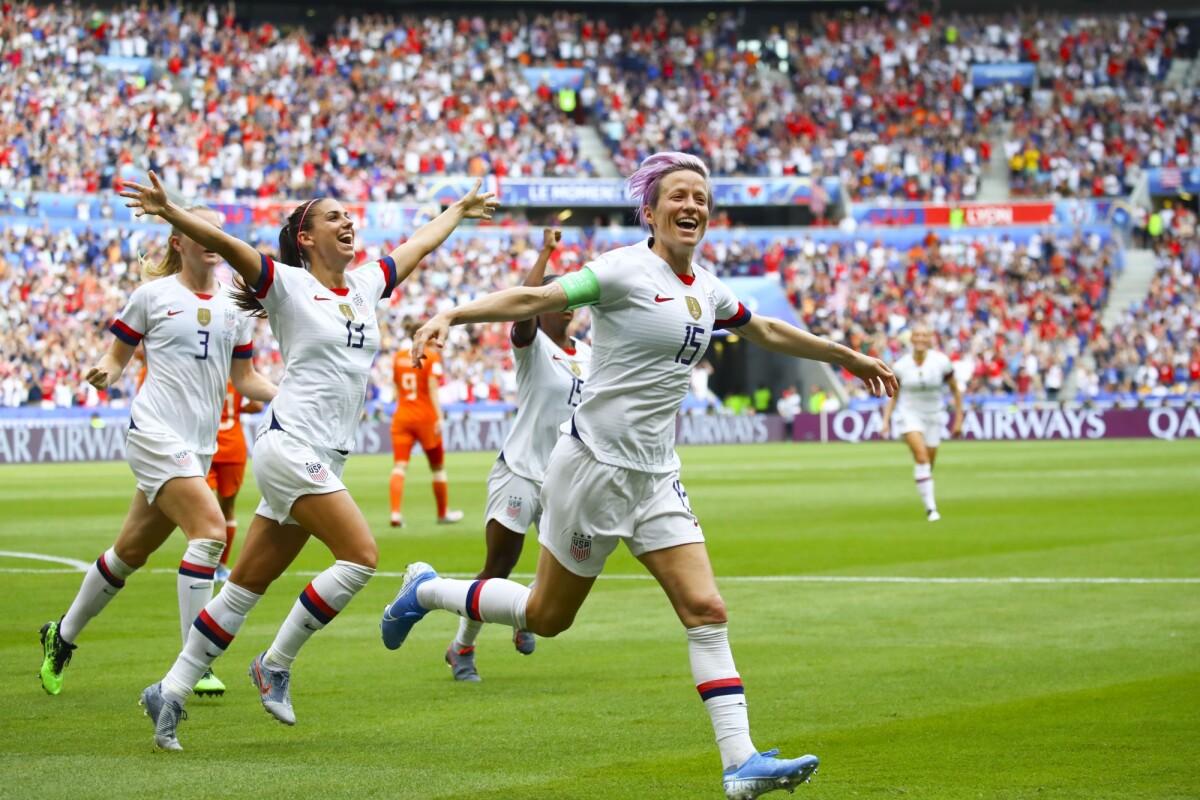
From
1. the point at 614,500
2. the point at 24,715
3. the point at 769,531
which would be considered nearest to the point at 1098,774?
the point at 614,500

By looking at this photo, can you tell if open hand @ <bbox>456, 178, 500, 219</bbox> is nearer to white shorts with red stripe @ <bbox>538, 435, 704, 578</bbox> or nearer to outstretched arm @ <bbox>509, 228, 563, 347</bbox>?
outstretched arm @ <bbox>509, 228, 563, 347</bbox>

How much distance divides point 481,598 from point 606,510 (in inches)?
40.8

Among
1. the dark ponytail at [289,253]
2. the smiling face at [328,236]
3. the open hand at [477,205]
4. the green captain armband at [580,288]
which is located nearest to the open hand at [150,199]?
the dark ponytail at [289,253]

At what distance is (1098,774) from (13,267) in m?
41.1

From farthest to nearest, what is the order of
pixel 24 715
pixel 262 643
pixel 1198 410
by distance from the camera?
pixel 1198 410 < pixel 262 643 < pixel 24 715

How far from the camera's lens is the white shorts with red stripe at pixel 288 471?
7090 mm

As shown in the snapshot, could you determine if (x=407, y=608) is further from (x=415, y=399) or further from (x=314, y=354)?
(x=415, y=399)

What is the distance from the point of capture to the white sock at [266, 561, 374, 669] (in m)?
7.21

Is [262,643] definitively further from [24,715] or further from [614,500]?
[614,500]

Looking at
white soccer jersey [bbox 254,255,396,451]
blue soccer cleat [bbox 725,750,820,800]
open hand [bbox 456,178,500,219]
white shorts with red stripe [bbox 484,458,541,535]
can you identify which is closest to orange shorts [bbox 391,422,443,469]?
white shorts with red stripe [bbox 484,458,541,535]

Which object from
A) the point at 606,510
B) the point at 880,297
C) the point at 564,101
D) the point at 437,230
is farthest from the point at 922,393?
the point at 564,101

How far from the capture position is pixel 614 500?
6.28 metres

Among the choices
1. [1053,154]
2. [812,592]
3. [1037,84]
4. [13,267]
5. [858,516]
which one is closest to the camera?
[812,592]

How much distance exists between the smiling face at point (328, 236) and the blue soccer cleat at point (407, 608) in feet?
5.00
